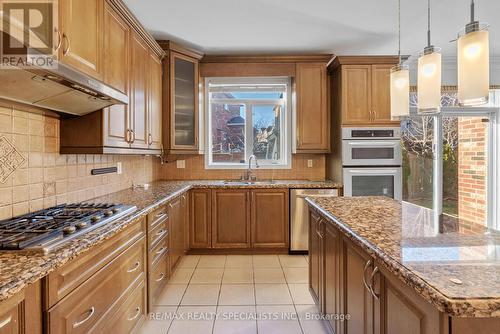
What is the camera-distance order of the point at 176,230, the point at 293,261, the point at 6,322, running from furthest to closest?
the point at 293,261 < the point at 176,230 < the point at 6,322

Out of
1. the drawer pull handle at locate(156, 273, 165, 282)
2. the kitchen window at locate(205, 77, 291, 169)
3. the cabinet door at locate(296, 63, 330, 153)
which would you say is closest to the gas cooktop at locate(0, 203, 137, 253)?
the drawer pull handle at locate(156, 273, 165, 282)

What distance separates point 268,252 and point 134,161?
1.96 metres

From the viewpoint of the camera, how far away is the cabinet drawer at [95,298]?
114 centimetres

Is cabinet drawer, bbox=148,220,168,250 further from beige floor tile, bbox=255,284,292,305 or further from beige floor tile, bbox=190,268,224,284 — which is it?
beige floor tile, bbox=255,284,292,305

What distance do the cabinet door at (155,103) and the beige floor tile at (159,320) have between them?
61.6 inches

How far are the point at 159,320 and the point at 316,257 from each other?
4.26 ft

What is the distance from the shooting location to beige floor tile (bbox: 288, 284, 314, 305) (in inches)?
99.2

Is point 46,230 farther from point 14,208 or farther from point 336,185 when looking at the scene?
point 336,185

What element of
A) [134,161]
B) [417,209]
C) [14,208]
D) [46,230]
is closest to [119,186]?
[134,161]

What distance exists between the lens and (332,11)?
2.79m

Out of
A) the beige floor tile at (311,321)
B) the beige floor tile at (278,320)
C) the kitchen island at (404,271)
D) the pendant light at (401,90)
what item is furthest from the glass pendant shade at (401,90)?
the beige floor tile at (278,320)

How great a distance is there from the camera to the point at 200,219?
362 cm

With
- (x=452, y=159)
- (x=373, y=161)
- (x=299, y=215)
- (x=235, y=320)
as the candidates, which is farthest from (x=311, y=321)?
(x=452, y=159)

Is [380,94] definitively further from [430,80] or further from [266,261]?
[266,261]
